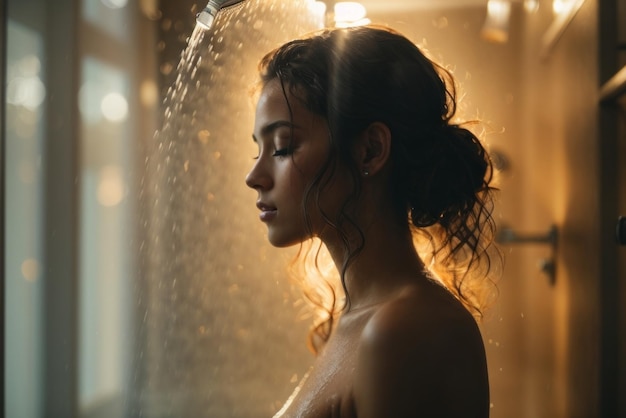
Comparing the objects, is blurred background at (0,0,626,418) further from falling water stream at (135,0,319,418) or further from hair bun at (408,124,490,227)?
hair bun at (408,124,490,227)

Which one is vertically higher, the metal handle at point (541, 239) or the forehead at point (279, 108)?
the forehead at point (279, 108)

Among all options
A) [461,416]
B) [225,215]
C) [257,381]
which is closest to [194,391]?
[257,381]

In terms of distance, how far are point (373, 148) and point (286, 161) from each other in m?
0.10

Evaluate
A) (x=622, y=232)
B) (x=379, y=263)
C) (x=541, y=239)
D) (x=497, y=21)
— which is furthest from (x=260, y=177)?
(x=541, y=239)

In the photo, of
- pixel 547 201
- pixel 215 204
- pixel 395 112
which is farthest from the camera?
pixel 547 201

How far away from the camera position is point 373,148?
2.10 ft

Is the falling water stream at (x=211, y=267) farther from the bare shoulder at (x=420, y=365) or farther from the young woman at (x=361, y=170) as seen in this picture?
the bare shoulder at (x=420, y=365)

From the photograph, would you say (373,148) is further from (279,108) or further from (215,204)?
(215,204)

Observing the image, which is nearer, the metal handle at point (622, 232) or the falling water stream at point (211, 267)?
the metal handle at point (622, 232)

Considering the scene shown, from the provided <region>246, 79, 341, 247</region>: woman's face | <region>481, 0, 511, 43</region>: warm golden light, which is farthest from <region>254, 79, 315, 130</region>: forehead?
<region>481, 0, 511, 43</region>: warm golden light

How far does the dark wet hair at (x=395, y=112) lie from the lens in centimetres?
63

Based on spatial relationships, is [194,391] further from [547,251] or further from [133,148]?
[547,251]

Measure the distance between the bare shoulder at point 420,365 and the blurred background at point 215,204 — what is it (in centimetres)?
31

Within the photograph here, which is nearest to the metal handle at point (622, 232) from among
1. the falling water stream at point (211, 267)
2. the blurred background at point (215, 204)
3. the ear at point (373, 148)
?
the blurred background at point (215, 204)
